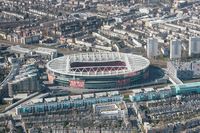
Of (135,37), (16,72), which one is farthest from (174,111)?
(135,37)

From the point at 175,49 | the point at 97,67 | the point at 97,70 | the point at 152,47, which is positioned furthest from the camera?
the point at 152,47

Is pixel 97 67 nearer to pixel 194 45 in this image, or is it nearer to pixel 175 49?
pixel 175 49

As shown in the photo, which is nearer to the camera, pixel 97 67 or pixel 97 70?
pixel 97 70

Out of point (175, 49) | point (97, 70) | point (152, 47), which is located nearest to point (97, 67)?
point (97, 70)

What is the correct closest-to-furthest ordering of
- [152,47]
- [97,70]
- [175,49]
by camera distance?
1. [97,70]
2. [175,49]
3. [152,47]

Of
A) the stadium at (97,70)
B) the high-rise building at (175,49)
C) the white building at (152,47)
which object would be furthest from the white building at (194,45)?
the stadium at (97,70)

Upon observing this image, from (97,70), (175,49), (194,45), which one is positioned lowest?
(97,70)

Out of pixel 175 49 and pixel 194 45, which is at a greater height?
pixel 194 45

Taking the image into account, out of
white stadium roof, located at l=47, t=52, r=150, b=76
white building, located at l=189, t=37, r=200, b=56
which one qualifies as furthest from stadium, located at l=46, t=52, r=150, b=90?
white building, located at l=189, t=37, r=200, b=56

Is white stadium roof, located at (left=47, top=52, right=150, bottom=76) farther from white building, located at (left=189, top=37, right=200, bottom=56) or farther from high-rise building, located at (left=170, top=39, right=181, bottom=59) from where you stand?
white building, located at (left=189, top=37, right=200, bottom=56)
